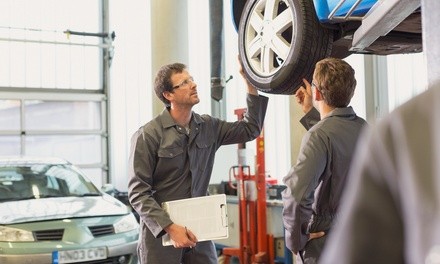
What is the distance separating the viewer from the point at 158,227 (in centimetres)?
295

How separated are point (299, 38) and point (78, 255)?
10.3 ft

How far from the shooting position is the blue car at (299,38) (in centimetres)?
239

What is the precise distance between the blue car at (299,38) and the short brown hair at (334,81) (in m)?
0.10

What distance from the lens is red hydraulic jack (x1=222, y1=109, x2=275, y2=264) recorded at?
230 inches

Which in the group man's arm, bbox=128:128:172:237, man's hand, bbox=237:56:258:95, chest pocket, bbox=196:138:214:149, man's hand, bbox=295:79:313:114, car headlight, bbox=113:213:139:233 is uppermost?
man's hand, bbox=237:56:258:95

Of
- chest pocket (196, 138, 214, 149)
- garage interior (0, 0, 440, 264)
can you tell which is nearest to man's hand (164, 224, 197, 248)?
chest pocket (196, 138, 214, 149)

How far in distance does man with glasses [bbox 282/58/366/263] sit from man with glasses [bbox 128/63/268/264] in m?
0.74

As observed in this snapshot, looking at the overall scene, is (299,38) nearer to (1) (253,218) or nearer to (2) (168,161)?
(2) (168,161)

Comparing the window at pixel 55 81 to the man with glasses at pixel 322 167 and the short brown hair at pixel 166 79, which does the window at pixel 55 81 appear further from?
the man with glasses at pixel 322 167

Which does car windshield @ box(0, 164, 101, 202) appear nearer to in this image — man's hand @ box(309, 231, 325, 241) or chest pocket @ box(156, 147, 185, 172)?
chest pocket @ box(156, 147, 185, 172)

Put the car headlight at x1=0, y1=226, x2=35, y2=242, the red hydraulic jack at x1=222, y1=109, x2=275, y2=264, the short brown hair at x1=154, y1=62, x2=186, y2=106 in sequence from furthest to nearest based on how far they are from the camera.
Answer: the red hydraulic jack at x1=222, y1=109, x2=275, y2=264 < the car headlight at x1=0, y1=226, x2=35, y2=242 < the short brown hair at x1=154, y1=62, x2=186, y2=106

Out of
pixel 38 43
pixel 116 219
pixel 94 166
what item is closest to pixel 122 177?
pixel 94 166

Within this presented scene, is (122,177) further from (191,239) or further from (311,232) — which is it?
(311,232)

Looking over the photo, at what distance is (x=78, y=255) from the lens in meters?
4.93
